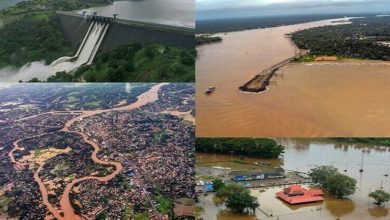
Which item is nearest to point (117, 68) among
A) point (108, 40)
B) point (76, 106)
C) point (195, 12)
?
point (108, 40)

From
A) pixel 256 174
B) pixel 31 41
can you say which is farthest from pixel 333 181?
pixel 31 41

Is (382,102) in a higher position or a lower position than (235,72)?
lower

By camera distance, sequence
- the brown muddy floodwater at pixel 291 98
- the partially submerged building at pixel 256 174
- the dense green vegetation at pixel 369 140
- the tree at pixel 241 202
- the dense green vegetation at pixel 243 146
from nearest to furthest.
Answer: the brown muddy floodwater at pixel 291 98 → the dense green vegetation at pixel 369 140 → the tree at pixel 241 202 → the dense green vegetation at pixel 243 146 → the partially submerged building at pixel 256 174

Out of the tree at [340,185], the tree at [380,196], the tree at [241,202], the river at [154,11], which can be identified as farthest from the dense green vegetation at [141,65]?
the tree at [380,196]

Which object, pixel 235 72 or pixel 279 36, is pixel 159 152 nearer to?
pixel 235 72

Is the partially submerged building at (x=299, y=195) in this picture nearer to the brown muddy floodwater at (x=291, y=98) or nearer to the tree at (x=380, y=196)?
the tree at (x=380, y=196)
